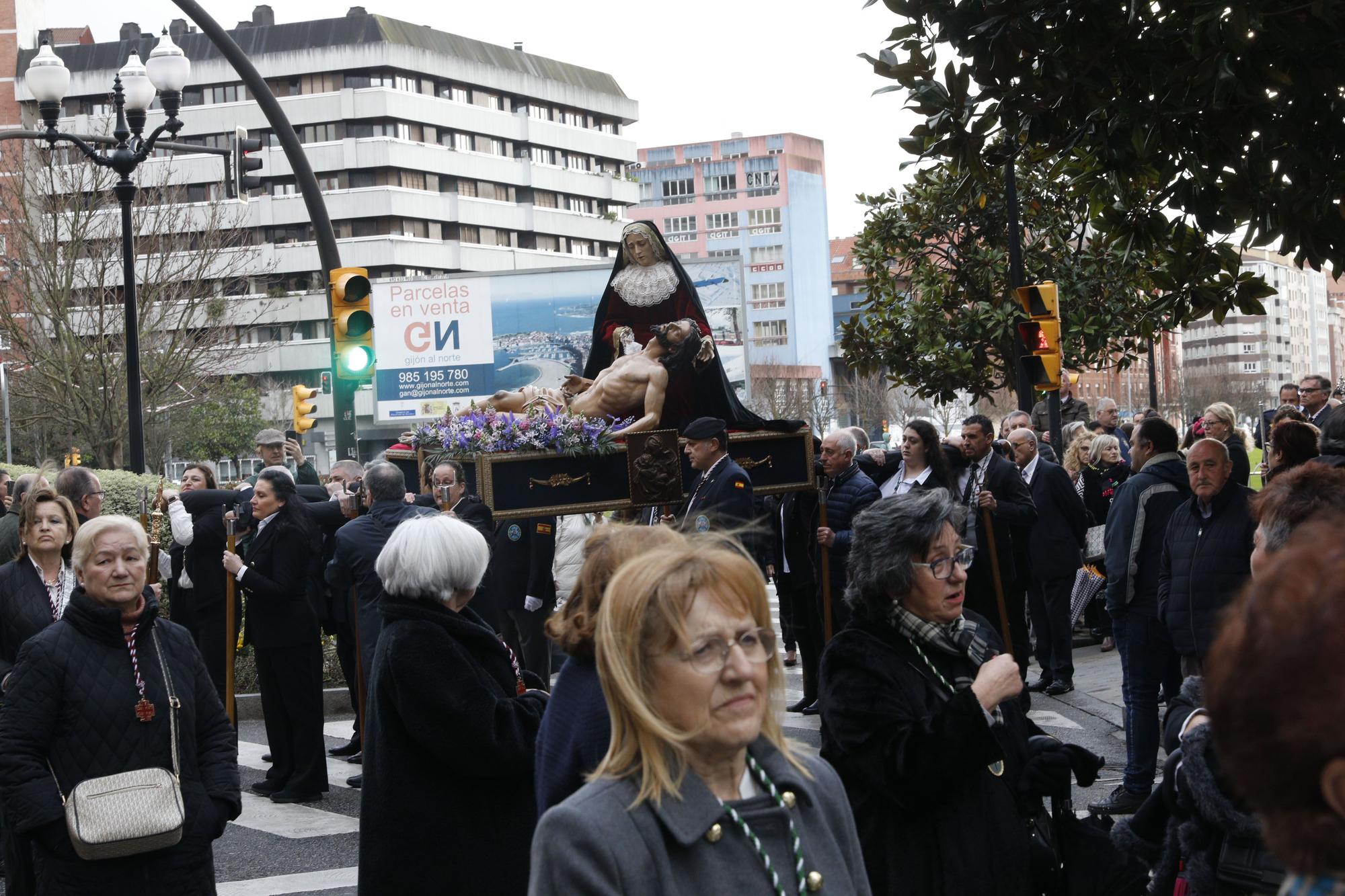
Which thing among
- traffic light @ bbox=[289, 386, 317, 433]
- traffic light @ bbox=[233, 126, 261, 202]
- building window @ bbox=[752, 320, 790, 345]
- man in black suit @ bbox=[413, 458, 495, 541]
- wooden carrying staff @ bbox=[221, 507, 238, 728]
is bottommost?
wooden carrying staff @ bbox=[221, 507, 238, 728]

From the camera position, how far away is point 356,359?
13367 millimetres

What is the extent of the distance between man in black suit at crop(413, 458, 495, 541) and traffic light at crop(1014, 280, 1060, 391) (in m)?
6.16

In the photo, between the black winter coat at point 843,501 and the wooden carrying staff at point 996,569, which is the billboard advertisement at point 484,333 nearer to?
the black winter coat at point 843,501

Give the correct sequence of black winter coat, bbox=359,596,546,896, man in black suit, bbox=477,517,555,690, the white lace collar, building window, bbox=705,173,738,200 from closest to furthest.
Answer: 1. black winter coat, bbox=359,596,546,896
2. man in black suit, bbox=477,517,555,690
3. the white lace collar
4. building window, bbox=705,173,738,200

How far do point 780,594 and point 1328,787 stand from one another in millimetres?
11094

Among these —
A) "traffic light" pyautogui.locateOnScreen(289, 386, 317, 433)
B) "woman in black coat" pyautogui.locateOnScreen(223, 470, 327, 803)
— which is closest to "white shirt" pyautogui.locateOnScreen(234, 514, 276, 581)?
"woman in black coat" pyautogui.locateOnScreen(223, 470, 327, 803)

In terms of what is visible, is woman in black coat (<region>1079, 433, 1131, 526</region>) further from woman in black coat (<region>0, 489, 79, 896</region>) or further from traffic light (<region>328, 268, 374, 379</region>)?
woman in black coat (<region>0, 489, 79, 896</region>)

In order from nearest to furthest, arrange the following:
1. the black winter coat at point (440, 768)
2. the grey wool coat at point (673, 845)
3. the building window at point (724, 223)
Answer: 1. the grey wool coat at point (673, 845)
2. the black winter coat at point (440, 768)
3. the building window at point (724, 223)

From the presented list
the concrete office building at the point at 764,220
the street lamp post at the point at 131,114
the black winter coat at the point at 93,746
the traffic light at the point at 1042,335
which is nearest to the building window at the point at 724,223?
the concrete office building at the point at 764,220

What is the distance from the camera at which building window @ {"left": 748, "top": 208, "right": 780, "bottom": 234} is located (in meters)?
134

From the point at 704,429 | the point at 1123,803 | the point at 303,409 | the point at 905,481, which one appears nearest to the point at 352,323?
the point at 704,429

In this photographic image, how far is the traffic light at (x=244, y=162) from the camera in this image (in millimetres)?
17469

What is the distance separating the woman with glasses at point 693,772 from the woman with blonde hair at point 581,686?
2.53 feet

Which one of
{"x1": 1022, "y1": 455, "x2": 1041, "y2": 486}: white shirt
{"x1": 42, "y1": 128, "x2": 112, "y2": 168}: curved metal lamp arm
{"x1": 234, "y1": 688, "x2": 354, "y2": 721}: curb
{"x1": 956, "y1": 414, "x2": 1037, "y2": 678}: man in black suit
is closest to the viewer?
{"x1": 956, "y1": 414, "x2": 1037, "y2": 678}: man in black suit
